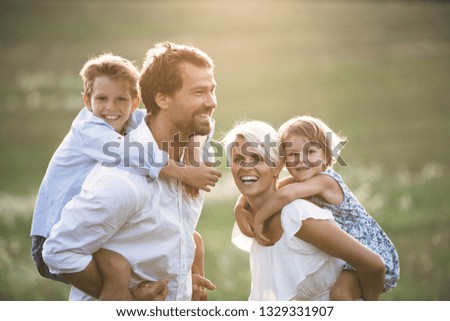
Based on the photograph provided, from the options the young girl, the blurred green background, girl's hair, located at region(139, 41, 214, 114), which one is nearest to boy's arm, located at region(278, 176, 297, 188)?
the young girl

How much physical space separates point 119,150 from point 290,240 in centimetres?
88

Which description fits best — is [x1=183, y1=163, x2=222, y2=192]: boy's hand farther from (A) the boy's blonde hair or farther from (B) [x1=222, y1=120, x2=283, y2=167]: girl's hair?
(A) the boy's blonde hair

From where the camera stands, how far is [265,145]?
3.94 m

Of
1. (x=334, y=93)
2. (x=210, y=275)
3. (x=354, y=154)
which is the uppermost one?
(x=334, y=93)

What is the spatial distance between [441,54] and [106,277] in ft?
27.6

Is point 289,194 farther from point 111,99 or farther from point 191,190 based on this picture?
point 111,99

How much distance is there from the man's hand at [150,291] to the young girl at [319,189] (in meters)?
0.51

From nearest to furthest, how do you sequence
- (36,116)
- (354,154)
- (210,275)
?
(210,275) → (354,154) → (36,116)

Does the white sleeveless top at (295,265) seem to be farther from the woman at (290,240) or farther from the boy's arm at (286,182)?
the boy's arm at (286,182)

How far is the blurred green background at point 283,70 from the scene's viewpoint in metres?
9.40

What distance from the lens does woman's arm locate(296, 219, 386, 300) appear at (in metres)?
3.85

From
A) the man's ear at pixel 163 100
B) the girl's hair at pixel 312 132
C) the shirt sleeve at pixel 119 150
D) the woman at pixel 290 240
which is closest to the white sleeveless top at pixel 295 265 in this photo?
the woman at pixel 290 240
